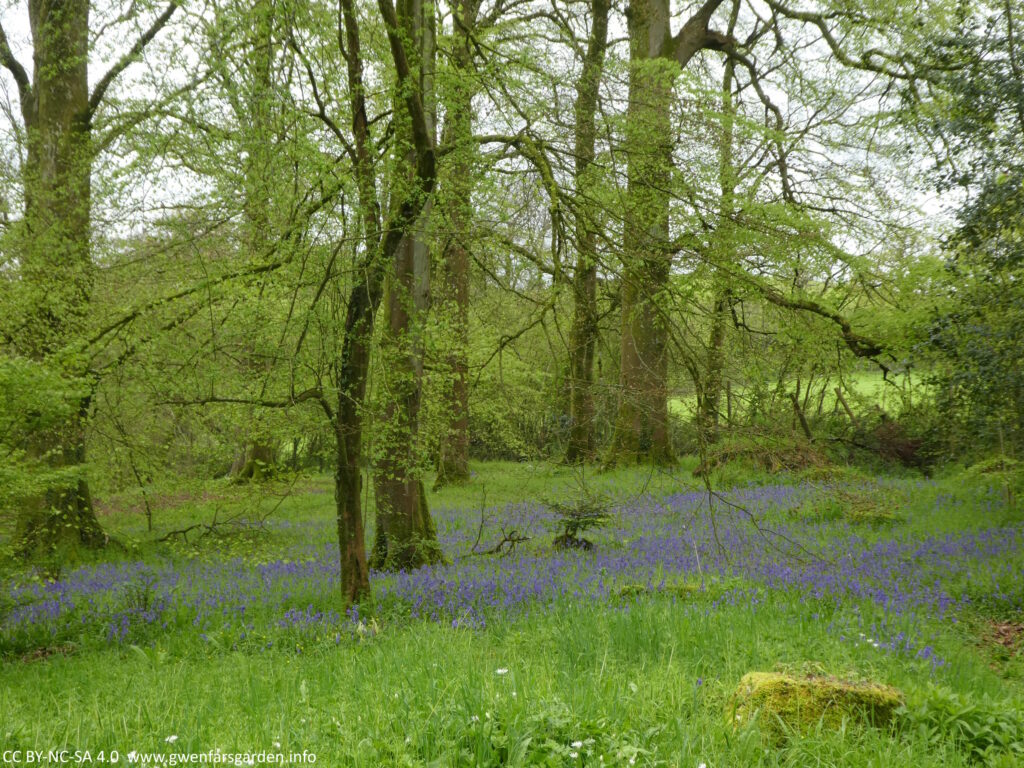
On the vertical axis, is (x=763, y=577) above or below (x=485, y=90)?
below

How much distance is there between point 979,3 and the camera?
9375mm

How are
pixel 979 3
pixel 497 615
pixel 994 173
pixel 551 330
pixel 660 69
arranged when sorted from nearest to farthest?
pixel 497 615 → pixel 994 173 → pixel 979 3 → pixel 660 69 → pixel 551 330

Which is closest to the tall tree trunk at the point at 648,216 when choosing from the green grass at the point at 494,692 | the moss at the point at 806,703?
the green grass at the point at 494,692

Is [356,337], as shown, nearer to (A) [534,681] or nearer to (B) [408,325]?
(B) [408,325]

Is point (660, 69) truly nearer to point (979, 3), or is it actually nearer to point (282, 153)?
point (979, 3)

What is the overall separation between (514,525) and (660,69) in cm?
841

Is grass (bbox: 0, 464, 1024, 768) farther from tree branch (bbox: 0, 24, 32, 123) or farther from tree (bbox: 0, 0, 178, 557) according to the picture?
tree branch (bbox: 0, 24, 32, 123)

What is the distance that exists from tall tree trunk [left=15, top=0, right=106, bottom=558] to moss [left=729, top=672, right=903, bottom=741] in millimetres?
6146

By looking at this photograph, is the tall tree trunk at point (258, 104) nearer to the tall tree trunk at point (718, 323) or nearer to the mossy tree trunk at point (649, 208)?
the mossy tree trunk at point (649, 208)

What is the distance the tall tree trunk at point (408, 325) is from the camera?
20.1ft

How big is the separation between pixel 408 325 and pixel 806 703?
17.9 feet

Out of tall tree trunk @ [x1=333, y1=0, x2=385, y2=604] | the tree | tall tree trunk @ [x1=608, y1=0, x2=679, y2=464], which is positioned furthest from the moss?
the tree

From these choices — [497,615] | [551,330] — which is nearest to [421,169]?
[497,615]

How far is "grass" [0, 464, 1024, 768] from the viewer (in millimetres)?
3055
